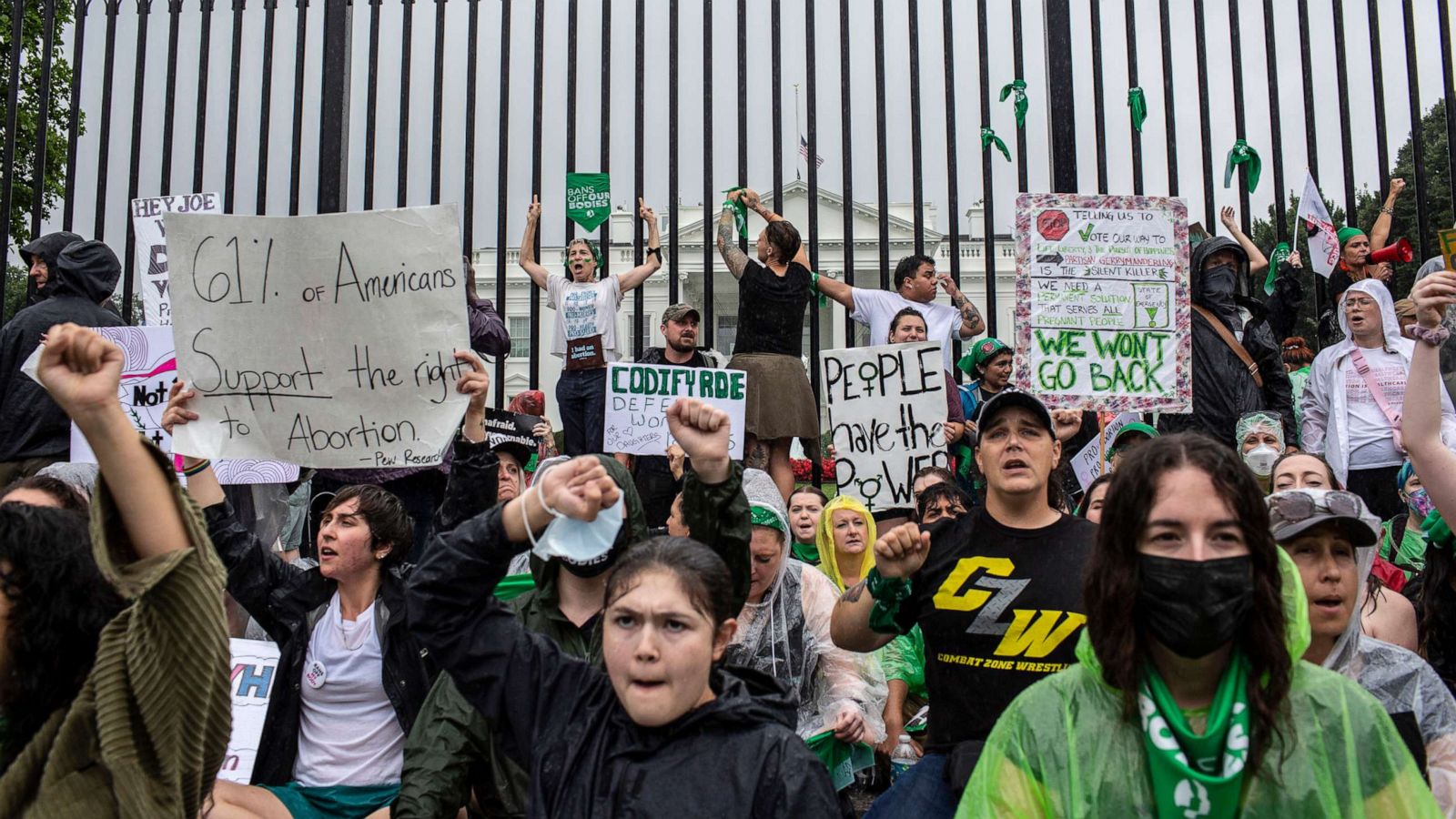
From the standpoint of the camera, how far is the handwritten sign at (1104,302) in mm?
6691

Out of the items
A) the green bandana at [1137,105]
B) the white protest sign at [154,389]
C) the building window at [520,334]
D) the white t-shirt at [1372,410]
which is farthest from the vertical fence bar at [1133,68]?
the building window at [520,334]

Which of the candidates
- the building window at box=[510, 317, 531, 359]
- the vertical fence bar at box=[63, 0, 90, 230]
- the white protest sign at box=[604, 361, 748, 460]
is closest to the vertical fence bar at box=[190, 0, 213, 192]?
the vertical fence bar at box=[63, 0, 90, 230]

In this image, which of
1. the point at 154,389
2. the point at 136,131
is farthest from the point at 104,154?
the point at 154,389

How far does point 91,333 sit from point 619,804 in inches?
53.5

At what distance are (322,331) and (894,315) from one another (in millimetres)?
3898

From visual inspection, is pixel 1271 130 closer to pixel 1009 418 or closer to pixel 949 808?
pixel 1009 418

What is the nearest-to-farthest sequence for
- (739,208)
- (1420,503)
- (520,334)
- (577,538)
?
1. (577,538)
2. (1420,503)
3. (739,208)
4. (520,334)

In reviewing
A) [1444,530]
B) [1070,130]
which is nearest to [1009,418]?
[1444,530]

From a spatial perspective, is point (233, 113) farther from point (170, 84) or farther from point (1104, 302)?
point (1104, 302)

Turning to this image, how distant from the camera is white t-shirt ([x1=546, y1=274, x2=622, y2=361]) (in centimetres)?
757

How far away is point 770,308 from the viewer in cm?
749

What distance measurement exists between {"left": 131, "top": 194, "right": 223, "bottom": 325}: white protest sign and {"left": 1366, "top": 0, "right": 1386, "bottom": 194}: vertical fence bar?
7347mm

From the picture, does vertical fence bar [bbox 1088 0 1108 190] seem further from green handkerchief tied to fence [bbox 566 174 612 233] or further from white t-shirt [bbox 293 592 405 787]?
white t-shirt [bbox 293 592 405 787]

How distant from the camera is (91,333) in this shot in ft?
7.42
